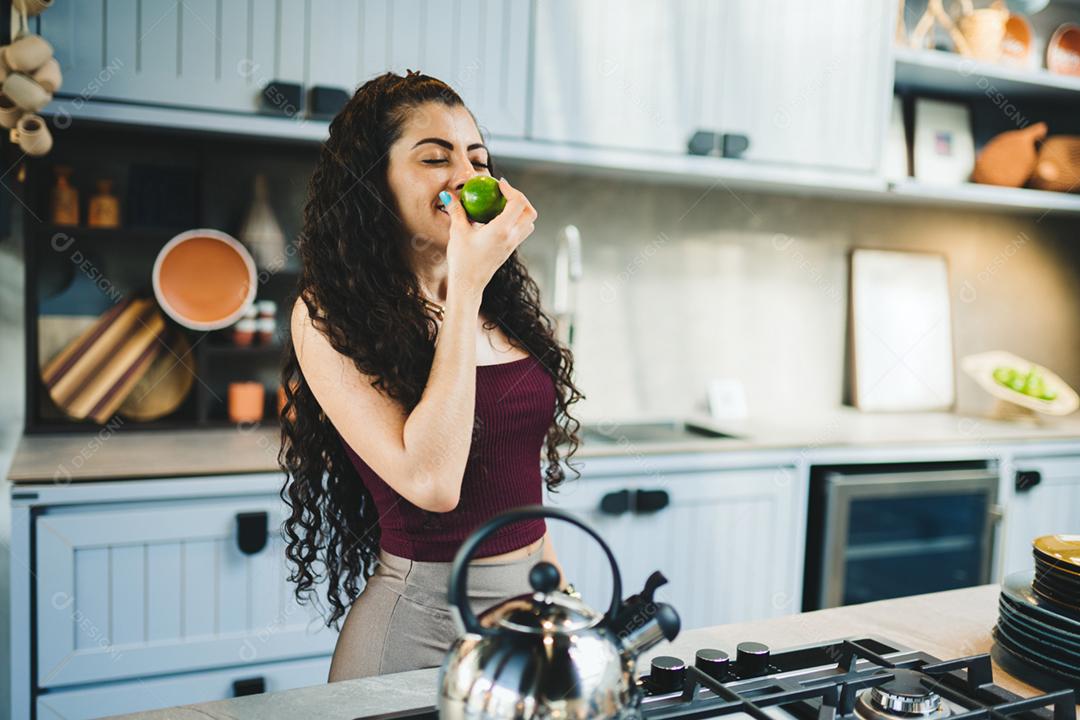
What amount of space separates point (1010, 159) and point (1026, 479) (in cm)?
110

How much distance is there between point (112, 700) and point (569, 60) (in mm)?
1792

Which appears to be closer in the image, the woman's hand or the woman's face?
the woman's hand

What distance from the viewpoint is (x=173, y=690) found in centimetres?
172

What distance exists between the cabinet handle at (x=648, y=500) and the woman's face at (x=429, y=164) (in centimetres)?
108

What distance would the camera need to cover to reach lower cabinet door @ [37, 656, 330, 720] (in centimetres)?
165

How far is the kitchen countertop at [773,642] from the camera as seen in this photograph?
0.78 meters

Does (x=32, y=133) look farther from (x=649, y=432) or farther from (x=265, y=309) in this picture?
(x=649, y=432)

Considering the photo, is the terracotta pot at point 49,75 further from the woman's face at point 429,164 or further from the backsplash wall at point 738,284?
the backsplash wall at point 738,284

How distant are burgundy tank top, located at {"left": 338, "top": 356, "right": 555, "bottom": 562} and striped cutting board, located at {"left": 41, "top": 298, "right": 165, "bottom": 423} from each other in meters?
1.12

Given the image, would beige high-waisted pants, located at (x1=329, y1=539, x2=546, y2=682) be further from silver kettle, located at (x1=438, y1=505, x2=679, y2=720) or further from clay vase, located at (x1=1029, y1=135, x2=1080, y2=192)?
clay vase, located at (x1=1029, y1=135, x2=1080, y2=192)

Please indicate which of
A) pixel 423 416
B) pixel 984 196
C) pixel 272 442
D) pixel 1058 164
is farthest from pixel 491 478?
pixel 1058 164

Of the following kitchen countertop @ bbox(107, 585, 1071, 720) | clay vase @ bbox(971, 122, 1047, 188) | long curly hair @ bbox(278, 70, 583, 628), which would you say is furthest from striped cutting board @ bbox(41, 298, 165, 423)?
clay vase @ bbox(971, 122, 1047, 188)

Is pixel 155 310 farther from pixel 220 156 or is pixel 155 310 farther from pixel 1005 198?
pixel 1005 198

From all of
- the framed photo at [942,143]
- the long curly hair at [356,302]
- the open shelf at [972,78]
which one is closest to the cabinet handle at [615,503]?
the long curly hair at [356,302]
